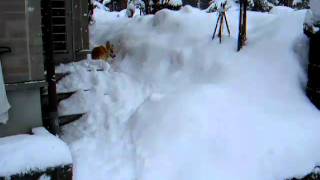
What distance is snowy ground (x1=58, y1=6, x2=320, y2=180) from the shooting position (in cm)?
574

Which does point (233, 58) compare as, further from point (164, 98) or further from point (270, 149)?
point (270, 149)

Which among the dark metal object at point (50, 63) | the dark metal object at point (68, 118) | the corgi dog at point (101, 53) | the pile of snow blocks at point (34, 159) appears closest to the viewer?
the pile of snow blocks at point (34, 159)

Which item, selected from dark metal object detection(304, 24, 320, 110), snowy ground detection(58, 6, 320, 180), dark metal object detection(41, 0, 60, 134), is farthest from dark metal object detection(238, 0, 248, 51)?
dark metal object detection(41, 0, 60, 134)

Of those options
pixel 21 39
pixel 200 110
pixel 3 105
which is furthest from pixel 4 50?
pixel 200 110

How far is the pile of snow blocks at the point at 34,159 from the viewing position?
16.1 ft

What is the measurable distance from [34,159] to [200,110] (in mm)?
2566

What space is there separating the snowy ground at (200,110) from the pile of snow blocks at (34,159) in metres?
0.60

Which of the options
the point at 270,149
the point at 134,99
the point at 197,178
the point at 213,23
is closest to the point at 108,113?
the point at 134,99

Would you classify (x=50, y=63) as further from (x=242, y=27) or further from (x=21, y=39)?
(x=242, y=27)

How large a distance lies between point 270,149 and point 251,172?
498mm

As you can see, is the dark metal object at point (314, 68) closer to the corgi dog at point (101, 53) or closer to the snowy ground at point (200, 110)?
the snowy ground at point (200, 110)

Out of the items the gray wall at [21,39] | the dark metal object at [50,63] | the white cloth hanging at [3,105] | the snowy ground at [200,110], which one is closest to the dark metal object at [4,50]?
the gray wall at [21,39]

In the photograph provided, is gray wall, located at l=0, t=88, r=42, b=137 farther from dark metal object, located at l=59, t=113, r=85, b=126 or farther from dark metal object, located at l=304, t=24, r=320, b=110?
dark metal object, located at l=304, t=24, r=320, b=110

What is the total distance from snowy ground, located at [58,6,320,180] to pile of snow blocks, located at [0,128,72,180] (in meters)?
0.60
